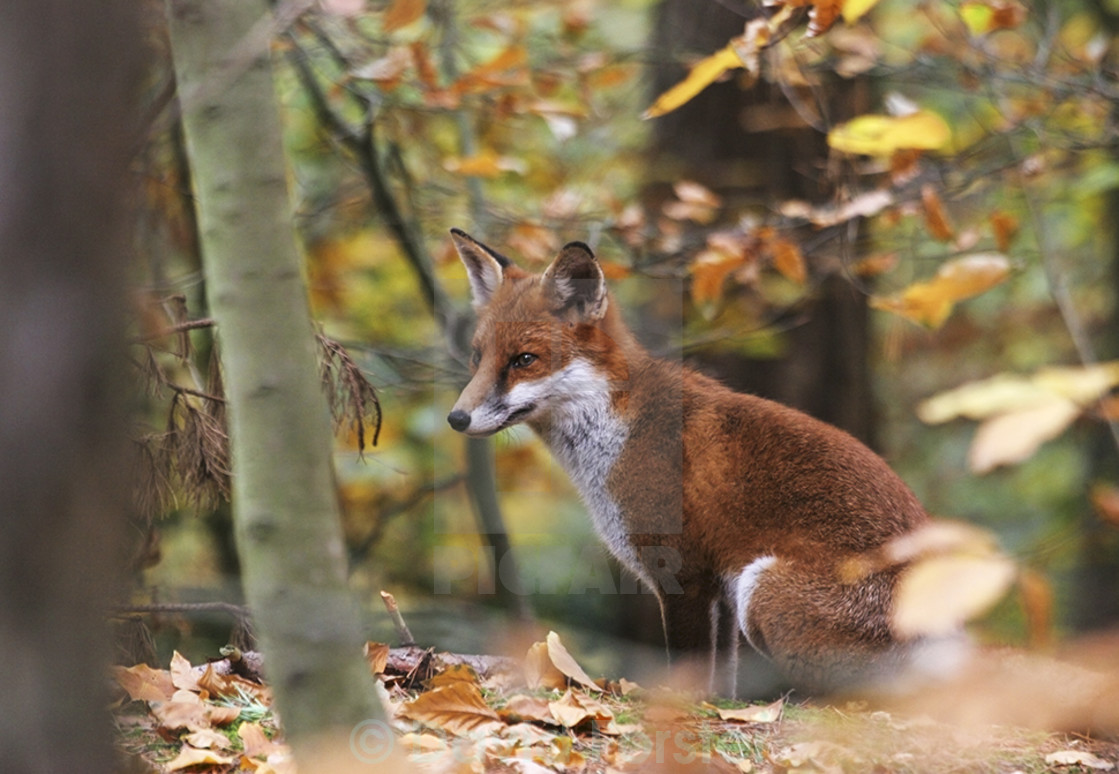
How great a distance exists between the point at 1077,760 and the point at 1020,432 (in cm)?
299

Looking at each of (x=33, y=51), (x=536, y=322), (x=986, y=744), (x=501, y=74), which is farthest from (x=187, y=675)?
(x=501, y=74)

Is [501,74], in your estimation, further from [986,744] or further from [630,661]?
[986,744]

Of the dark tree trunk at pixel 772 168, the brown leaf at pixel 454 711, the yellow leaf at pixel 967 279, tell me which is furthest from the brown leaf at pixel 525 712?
the dark tree trunk at pixel 772 168

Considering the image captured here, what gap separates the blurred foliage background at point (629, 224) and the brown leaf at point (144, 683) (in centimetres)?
84

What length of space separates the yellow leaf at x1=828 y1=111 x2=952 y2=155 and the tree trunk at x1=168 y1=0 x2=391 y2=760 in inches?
115

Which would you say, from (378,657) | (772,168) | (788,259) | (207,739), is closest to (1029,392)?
(207,739)

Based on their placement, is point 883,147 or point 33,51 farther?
point 883,147

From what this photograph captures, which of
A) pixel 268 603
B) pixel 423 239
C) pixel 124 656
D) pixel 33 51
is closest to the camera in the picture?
pixel 33 51

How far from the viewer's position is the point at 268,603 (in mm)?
2521

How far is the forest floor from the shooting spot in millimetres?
3496

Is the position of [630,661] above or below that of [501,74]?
below

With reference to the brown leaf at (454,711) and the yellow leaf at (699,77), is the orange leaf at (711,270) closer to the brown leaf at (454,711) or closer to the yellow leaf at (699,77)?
the yellow leaf at (699,77)

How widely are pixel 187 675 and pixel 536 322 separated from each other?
259cm

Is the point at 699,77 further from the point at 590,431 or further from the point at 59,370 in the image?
the point at 59,370
